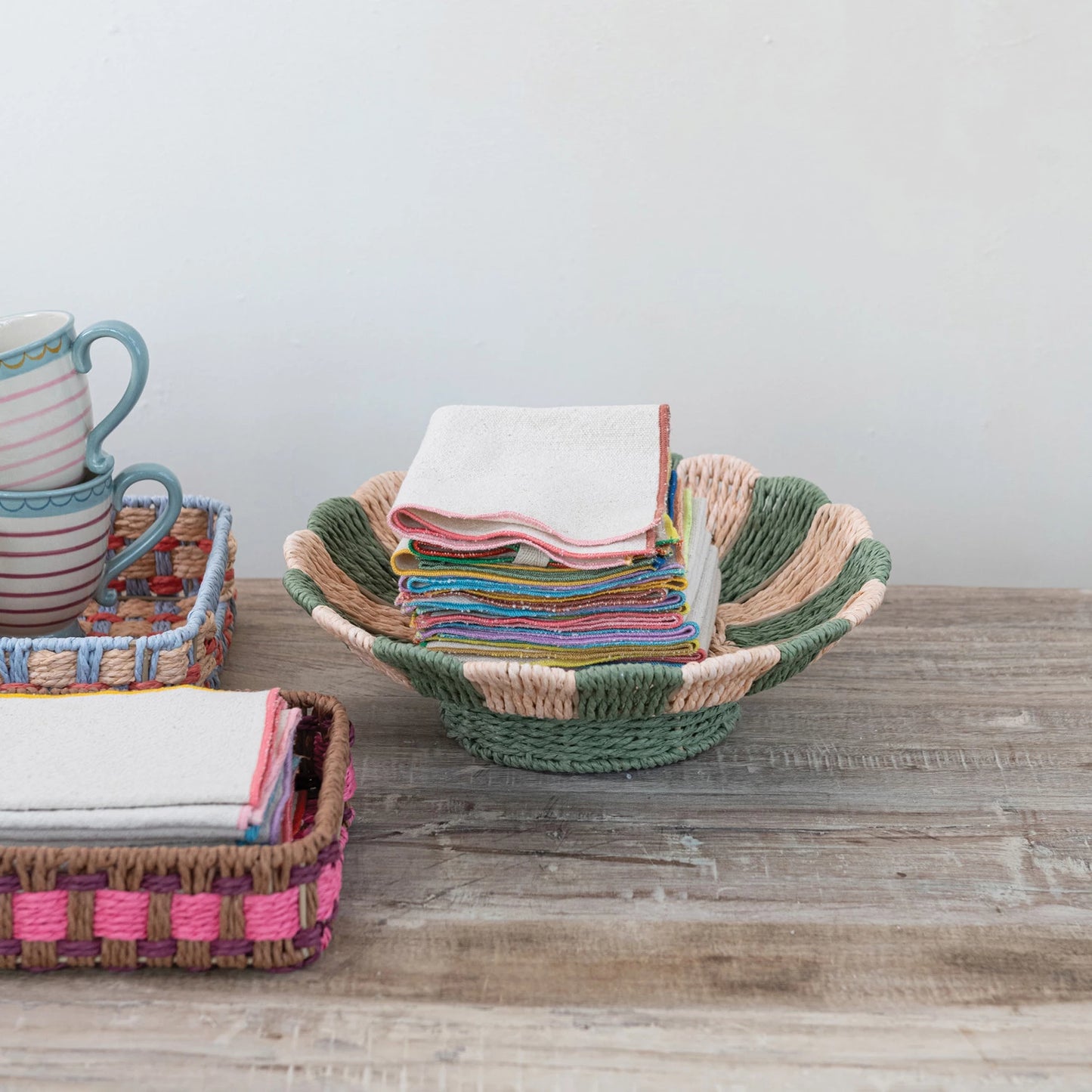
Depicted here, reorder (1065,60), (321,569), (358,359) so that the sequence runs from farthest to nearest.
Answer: (358,359) < (1065,60) < (321,569)

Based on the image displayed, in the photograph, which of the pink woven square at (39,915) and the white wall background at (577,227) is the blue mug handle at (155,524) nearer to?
the pink woven square at (39,915)

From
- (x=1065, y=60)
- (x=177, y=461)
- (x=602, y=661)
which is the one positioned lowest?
(x=177, y=461)

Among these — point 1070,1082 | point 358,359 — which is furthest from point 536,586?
point 358,359

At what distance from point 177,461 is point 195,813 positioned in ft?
2.96

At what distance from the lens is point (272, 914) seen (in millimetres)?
603

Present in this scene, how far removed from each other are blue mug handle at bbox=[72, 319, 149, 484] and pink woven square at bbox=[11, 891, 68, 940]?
1.20ft

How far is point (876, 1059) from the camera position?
57cm

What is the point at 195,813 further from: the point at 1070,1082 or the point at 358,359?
the point at 358,359

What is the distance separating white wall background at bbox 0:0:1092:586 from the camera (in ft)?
4.01

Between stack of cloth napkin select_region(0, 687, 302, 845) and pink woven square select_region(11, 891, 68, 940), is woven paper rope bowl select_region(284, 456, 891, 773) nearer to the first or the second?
stack of cloth napkin select_region(0, 687, 302, 845)

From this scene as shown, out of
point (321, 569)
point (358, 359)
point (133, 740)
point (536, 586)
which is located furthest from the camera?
point (358, 359)

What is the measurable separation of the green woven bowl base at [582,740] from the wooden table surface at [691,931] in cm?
1

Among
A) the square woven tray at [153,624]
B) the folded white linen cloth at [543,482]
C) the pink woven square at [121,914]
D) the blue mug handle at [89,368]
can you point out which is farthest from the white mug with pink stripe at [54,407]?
the pink woven square at [121,914]

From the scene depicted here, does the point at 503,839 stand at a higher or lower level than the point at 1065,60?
lower
